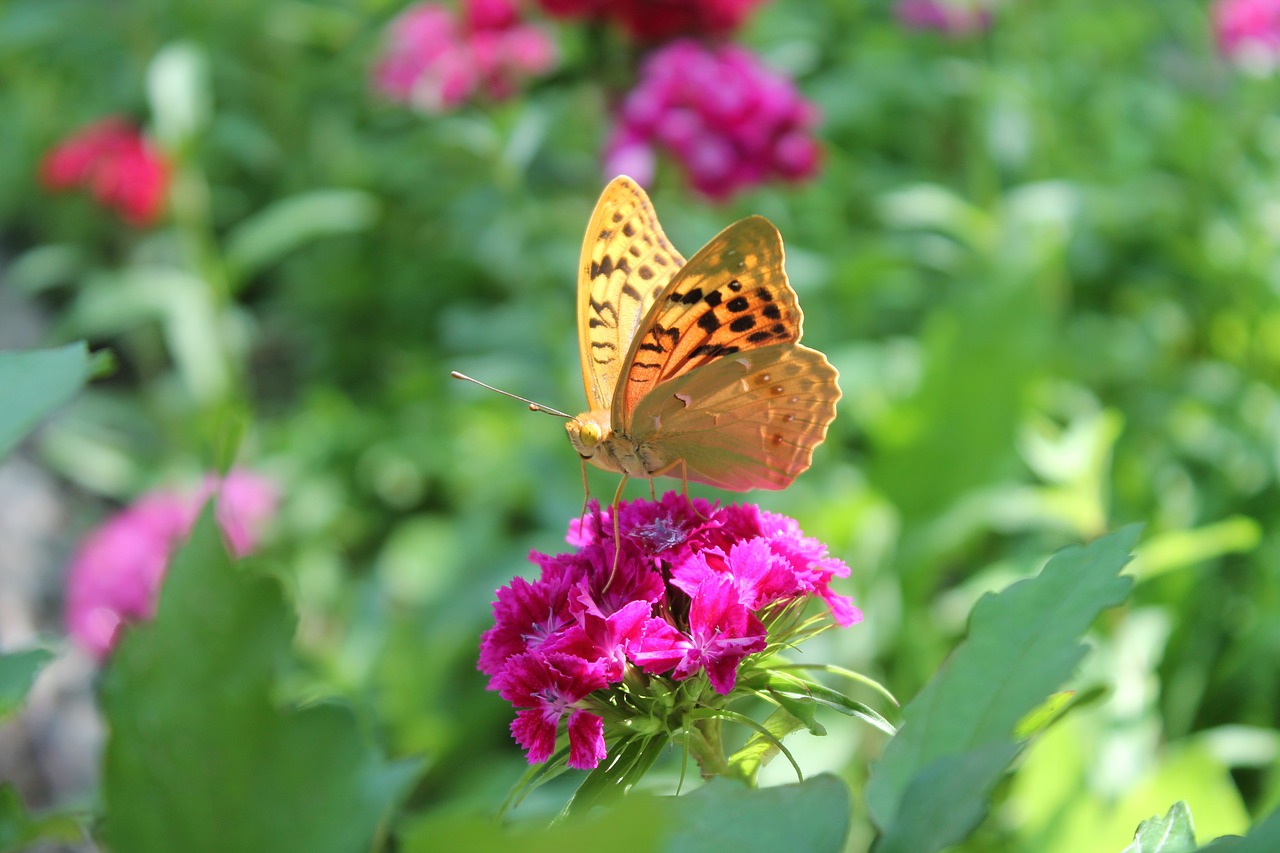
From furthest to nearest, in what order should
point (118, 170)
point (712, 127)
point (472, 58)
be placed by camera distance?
point (118, 170) < point (472, 58) < point (712, 127)

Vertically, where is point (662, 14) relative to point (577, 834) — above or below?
below

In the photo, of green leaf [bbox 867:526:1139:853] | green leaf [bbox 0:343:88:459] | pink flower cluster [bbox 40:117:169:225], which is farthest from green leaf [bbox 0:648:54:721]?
pink flower cluster [bbox 40:117:169:225]

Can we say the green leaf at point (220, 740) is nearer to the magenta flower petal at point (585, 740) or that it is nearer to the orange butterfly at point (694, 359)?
the magenta flower petal at point (585, 740)

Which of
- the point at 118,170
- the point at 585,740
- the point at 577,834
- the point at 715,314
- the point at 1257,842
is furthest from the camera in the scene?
the point at 118,170

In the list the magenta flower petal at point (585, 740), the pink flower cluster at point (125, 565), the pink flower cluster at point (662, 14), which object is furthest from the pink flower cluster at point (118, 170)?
the magenta flower petal at point (585, 740)

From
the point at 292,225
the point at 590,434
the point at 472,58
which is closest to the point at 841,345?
the point at 472,58

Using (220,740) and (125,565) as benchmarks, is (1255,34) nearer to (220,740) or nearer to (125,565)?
(125,565)

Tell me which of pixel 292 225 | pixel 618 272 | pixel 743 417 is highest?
pixel 618 272
